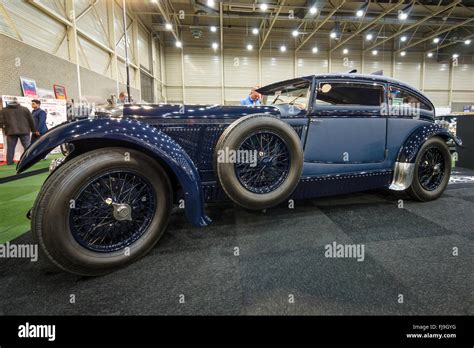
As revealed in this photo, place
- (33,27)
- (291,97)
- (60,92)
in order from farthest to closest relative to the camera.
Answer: (60,92)
(33,27)
(291,97)

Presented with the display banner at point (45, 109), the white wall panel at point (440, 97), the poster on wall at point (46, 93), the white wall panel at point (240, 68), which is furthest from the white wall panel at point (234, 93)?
the white wall panel at point (440, 97)

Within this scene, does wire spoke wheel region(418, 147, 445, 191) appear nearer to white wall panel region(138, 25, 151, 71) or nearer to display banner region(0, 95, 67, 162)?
display banner region(0, 95, 67, 162)

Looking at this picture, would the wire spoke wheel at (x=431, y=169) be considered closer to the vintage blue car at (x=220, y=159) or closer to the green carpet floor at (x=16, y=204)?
the vintage blue car at (x=220, y=159)

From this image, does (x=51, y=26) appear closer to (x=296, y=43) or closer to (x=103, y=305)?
(x=103, y=305)

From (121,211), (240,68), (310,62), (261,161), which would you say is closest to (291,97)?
(261,161)

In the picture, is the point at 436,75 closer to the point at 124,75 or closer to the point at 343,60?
the point at 343,60

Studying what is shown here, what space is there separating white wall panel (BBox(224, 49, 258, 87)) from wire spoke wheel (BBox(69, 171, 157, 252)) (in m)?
15.2

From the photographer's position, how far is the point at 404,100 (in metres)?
2.86

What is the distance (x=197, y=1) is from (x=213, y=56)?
18.4 feet

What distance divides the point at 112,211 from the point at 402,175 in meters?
2.95

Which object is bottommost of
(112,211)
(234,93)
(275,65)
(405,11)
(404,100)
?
(112,211)

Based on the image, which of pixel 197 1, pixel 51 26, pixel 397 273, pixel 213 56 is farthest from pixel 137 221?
pixel 213 56

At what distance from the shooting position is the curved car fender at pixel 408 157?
8.81 feet
